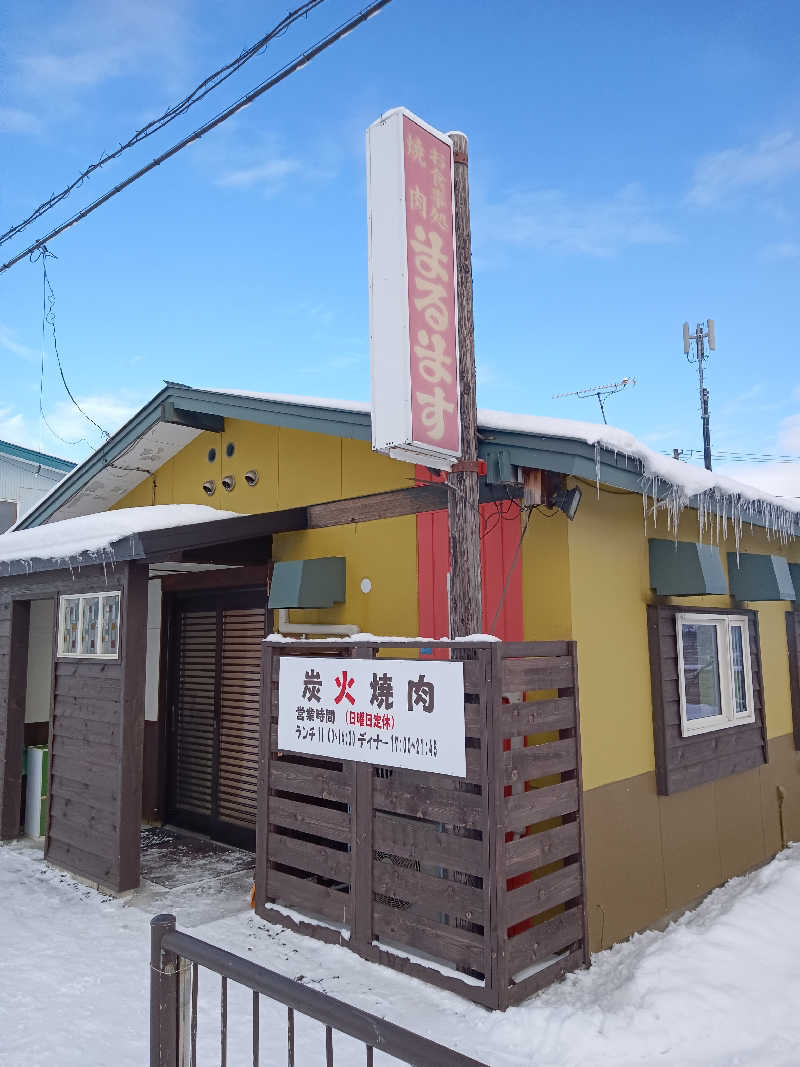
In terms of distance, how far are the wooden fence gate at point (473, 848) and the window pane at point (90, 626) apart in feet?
8.88

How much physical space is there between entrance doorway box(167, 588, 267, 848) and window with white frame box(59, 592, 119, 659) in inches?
57.0

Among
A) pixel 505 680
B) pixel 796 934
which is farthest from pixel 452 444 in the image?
pixel 796 934

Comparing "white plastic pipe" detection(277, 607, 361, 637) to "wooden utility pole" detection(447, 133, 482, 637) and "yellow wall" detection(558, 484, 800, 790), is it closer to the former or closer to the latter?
"yellow wall" detection(558, 484, 800, 790)

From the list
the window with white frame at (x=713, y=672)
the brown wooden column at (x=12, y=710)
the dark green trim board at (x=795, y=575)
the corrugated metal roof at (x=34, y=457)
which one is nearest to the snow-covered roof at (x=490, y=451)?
the dark green trim board at (x=795, y=575)

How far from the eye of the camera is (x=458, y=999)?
14.7ft

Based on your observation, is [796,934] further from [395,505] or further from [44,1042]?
[44,1042]

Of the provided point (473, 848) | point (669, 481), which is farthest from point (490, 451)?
point (473, 848)

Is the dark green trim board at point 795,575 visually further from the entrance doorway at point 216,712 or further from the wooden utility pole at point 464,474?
the entrance doorway at point 216,712

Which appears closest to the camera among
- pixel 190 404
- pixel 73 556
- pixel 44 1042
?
pixel 44 1042

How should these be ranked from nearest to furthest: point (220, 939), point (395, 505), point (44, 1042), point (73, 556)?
point (44, 1042), point (220, 939), point (395, 505), point (73, 556)

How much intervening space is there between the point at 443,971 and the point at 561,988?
716 millimetres

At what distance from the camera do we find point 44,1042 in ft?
13.6

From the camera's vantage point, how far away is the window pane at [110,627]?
7027mm

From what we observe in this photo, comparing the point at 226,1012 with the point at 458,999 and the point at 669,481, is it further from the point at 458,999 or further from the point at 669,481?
the point at 669,481
